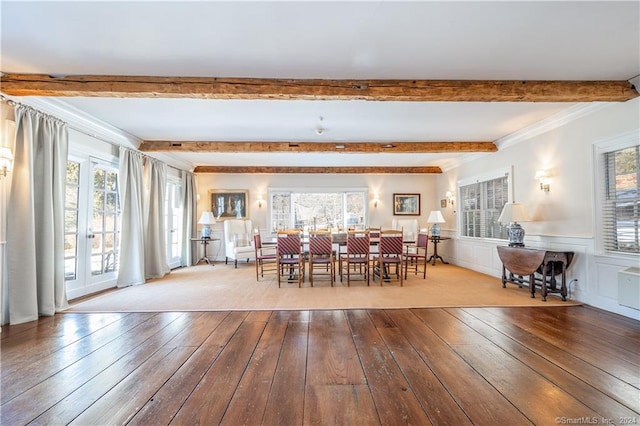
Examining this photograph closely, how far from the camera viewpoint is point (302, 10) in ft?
6.64

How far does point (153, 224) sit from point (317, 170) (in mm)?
4023

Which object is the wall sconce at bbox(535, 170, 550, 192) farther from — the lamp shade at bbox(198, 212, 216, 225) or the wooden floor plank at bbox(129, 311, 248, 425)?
the lamp shade at bbox(198, 212, 216, 225)

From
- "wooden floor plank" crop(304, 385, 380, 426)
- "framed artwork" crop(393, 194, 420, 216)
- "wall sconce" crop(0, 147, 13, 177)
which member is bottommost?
"wooden floor plank" crop(304, 385, 380, 426)

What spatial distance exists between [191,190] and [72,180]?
330 cm

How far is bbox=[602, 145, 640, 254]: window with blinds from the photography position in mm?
3270

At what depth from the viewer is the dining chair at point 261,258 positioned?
5.25m

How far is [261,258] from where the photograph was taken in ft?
17.1

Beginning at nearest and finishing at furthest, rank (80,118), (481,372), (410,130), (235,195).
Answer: (481,372) → (80,118) → (410,130) → (235,195)

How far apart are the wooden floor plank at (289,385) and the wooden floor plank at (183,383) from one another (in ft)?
1.69

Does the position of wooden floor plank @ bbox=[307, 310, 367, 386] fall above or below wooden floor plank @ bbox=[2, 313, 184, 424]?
below

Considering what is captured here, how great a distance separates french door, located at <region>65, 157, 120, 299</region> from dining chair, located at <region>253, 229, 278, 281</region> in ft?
7.49

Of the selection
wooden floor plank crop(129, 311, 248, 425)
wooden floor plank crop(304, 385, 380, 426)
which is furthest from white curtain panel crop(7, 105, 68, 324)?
wooden floor plank crop(304, 385, 380, 426)

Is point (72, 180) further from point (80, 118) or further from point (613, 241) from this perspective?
point (613, 241)

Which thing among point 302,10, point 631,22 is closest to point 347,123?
point 302,10
